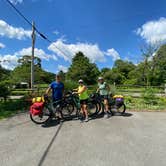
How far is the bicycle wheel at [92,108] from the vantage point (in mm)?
7340

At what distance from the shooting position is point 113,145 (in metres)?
4.24

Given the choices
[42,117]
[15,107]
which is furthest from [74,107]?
[15,107]

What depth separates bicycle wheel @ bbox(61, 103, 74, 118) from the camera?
702 centimetres

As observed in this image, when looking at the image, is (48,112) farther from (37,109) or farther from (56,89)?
(56,89)

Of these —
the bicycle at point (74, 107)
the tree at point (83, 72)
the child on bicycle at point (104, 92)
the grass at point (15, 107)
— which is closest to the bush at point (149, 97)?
the child on bicycle at point (104, 92)

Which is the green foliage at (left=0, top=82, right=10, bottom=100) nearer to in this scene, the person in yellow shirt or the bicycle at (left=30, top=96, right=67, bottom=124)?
the bicycle at (left=30, top=96, right=67, bottom=124)

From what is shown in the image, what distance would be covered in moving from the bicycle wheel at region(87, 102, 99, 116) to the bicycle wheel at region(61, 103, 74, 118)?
2.25ft

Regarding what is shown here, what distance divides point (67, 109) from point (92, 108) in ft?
3.39

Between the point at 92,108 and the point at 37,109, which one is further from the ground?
the point at 37,109

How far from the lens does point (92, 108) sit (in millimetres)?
7418

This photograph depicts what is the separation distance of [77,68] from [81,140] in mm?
37981

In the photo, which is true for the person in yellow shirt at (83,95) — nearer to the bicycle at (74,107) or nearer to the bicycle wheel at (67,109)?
the bicycle at (74,107)

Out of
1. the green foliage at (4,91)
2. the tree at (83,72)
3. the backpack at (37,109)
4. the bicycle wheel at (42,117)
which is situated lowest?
the bicycle wheel at (42,117)

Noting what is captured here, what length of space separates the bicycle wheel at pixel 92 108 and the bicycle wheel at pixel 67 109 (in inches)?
27.1
